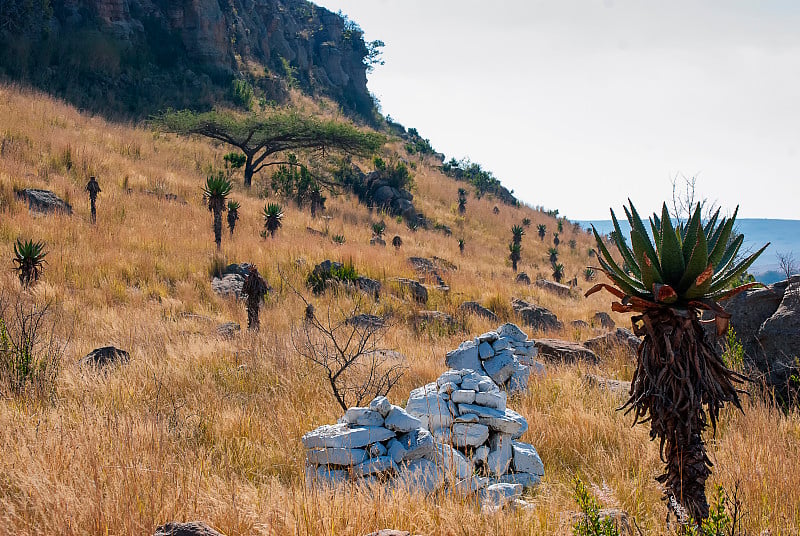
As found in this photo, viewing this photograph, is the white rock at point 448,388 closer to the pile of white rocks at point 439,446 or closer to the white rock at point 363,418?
the pile of white rocks at point 439,446

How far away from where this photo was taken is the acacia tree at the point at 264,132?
2525 cm

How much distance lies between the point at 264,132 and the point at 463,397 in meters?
23.7

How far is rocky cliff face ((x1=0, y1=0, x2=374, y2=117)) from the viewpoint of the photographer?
29719 mm

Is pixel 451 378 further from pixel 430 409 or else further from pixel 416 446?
pixel 416 446

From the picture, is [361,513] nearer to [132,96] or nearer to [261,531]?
[261,531]

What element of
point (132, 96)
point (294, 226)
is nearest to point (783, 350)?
point (294, 226)

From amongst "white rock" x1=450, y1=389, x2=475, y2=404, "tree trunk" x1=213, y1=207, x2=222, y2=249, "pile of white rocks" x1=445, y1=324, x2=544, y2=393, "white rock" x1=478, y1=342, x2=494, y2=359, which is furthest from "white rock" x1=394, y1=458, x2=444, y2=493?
"tree trunk" x1=213, y1=207, x2=222, y2=249

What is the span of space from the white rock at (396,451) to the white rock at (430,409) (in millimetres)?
433

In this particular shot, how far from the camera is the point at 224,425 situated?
3.99m

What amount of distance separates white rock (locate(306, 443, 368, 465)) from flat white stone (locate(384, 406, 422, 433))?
0.86 feet

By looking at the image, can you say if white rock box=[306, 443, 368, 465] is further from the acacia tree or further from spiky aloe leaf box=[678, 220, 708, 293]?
the acacia tree

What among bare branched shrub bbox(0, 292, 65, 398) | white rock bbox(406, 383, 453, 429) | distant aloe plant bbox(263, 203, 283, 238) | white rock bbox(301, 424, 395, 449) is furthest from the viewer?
distant aloe plant bbox(263, 203, 283, 238)

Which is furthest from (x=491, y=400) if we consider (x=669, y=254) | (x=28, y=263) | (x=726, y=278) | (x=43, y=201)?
(x=43, y=201)

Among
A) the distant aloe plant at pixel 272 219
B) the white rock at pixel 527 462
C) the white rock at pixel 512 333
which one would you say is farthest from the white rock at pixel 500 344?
the distant aloe plant at pixel 272 219
